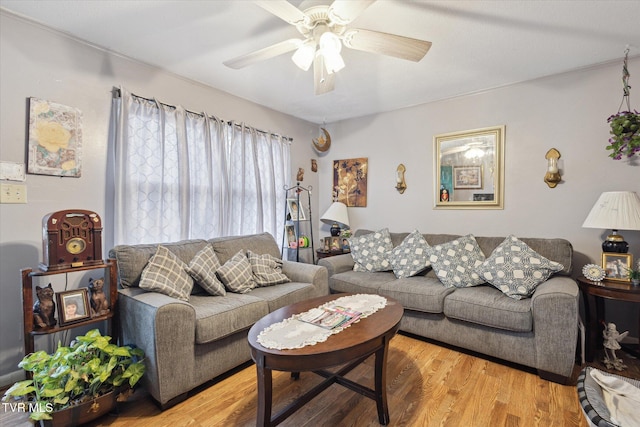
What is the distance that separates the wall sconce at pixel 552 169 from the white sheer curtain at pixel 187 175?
9.25ft

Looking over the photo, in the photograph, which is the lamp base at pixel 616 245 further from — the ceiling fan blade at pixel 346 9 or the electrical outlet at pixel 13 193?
the electrical outlet at pixel 13 193

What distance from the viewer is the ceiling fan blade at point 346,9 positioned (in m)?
1.40

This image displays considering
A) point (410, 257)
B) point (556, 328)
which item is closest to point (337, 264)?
point (410, 257)

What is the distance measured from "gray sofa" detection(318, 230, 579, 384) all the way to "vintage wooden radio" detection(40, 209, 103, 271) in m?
2.06

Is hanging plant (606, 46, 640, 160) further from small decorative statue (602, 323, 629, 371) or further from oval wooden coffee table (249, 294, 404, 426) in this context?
oval wooden coffee table (249, 294, 404, 426)

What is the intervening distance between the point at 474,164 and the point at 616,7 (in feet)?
5.19

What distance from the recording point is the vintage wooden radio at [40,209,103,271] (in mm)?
1763

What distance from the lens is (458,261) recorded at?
2768mm

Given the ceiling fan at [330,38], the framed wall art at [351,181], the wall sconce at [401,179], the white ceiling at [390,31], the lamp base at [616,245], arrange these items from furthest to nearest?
the framed wall art at [351,181]
the wall sconce at [401,179]
the lamp base at [616,245]
the white ceiling at [390,31]
the ceiling fan at [330,38]

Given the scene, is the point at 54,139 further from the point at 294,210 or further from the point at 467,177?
the point at 467,177

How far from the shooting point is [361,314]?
1.84 m

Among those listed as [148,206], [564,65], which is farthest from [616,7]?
[148,206]

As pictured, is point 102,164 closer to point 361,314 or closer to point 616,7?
point 361,314

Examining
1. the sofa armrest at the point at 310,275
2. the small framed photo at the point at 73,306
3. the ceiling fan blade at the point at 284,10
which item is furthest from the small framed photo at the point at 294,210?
the ceiling fan blade at the point at 284,10
